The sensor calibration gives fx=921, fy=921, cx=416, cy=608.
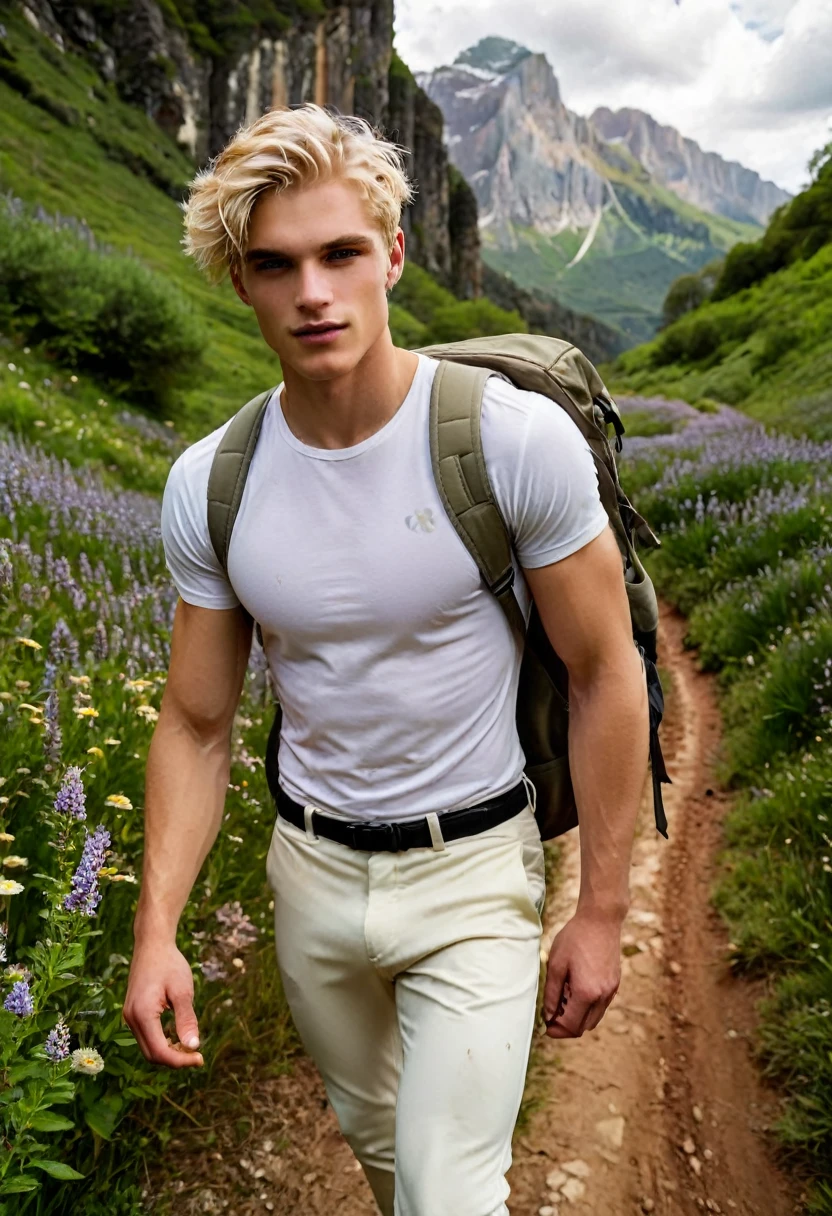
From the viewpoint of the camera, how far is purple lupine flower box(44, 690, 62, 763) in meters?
2.93

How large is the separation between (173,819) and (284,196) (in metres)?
1.56

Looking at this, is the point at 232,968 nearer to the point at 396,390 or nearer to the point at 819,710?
the point at 396,390

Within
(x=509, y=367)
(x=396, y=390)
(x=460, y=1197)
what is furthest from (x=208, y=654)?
(x=460, y=1197)

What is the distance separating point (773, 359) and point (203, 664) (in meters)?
31.2

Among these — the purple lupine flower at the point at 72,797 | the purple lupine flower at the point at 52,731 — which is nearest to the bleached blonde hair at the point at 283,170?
the purple lupine flower at the point at 72,797

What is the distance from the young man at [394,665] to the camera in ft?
6.73

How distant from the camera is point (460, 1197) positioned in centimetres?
192

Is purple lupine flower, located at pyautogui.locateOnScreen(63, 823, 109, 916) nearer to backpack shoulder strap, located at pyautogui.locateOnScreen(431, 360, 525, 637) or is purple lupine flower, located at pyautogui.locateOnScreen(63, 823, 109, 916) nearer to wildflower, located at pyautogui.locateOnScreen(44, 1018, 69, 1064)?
wildflower, located at pyautogui.locateOnScreen(44, 1018, 69, 1064)

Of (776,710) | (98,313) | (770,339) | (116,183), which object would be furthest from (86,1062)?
(116,183)

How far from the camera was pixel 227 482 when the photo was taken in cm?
224

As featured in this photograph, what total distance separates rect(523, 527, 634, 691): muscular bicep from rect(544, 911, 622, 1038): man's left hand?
0.62 m

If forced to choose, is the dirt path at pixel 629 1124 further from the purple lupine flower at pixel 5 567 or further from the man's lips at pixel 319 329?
the man's lips at pixel 319 329

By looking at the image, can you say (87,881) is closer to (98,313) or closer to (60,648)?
(60,648)

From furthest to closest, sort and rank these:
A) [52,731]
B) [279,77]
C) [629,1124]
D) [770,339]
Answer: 1. [279,77]
2. [770,339]
3. [629,1124]
4. [52,731]
